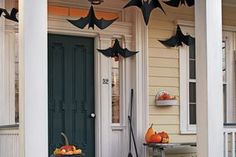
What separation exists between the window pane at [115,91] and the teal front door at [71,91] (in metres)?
0.34

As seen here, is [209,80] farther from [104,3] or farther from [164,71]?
[104,3]

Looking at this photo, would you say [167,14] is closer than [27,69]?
No

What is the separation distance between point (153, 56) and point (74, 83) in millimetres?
1327

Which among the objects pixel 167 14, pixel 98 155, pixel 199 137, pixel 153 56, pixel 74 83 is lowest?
pixel 98 155

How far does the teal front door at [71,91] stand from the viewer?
630 centimetres

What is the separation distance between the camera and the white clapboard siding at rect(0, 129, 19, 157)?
4.82m

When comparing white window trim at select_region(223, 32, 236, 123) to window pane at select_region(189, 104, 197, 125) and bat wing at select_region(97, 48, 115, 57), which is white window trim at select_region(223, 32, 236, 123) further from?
bat wing at select_region(97, 48, 115, 57)

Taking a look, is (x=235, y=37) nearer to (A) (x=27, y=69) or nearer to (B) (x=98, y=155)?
(B) (x=98, y=155)

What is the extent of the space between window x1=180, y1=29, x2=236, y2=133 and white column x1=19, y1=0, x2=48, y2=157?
334 cm

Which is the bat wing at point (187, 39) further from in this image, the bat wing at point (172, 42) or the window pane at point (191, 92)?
the window pane at point (191, 92)

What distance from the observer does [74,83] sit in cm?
645

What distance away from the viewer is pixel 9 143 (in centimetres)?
505

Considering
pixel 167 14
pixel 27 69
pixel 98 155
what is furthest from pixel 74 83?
pixel 27 69

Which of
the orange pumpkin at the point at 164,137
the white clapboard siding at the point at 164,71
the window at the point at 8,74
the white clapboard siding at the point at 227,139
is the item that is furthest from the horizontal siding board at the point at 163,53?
the window at the point at 8,74
